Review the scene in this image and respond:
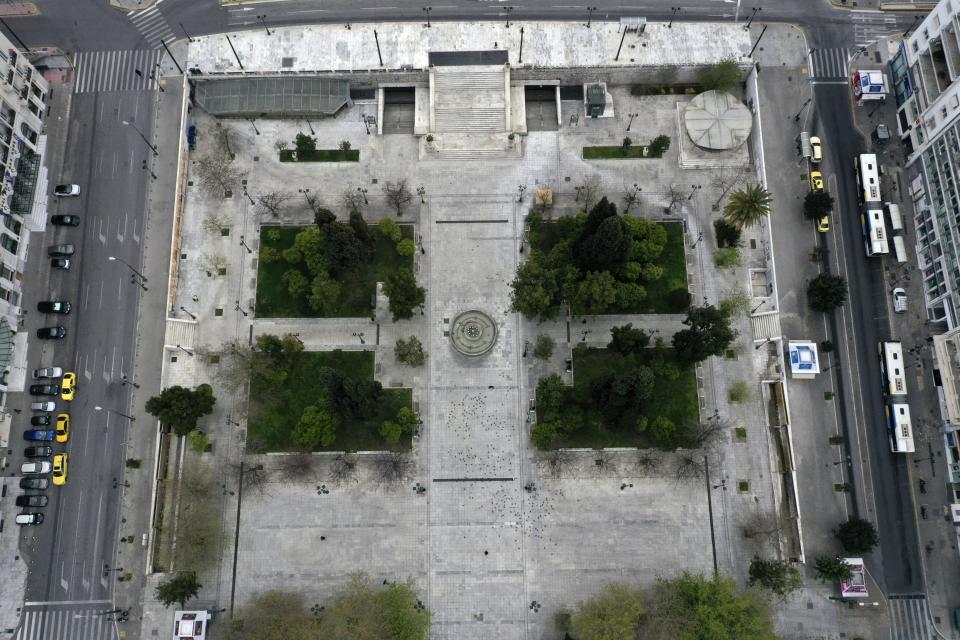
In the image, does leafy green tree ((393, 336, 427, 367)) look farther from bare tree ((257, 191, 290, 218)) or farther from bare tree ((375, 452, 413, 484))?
bare tree ((257, 191, 290, 218))

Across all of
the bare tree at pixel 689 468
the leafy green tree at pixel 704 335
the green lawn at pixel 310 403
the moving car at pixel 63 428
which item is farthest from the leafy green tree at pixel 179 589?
the leafy green tree at pixel 704 335

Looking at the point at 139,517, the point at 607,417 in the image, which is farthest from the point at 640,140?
the point at 139,517

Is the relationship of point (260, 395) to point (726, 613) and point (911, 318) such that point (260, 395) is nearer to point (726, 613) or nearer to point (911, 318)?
point (726, 613)

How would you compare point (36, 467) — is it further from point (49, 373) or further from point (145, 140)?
point (145, 140)

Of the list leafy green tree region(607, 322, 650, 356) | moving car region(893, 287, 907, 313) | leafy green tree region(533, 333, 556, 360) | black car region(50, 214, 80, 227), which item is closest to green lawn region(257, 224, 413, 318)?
leafy green tree region(533, 333, 556, 360)

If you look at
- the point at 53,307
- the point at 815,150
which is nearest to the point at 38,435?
the point at 53,307

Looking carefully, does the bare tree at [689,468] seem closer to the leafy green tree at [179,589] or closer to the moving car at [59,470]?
the leafy green tree at [179,589]
